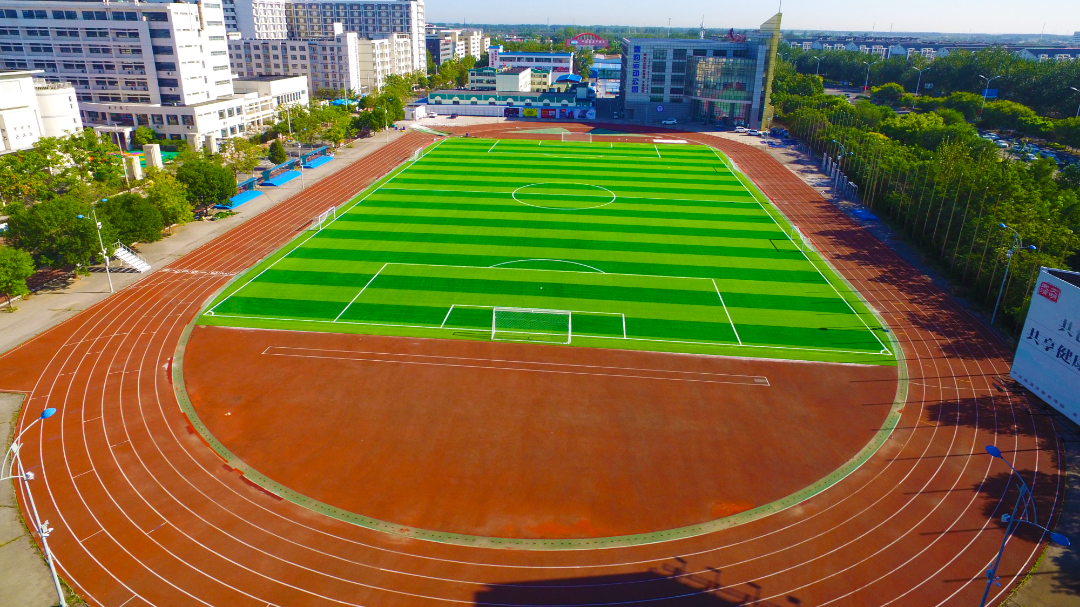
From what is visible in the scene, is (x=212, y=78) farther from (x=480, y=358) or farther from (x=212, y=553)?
(x=212, y=553)

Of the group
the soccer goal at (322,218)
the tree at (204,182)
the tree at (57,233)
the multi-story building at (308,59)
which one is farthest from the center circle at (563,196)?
the multi-story building at (308,59)

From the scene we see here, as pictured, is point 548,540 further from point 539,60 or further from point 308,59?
point 308,59

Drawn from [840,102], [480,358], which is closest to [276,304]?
[480,358]

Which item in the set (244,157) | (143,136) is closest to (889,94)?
(244,157)

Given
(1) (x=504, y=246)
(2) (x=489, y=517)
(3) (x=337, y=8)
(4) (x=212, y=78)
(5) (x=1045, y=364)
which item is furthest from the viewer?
(3) (x=337, y=8)

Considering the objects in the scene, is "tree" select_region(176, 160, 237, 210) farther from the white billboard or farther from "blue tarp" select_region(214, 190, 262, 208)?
the white billboard
